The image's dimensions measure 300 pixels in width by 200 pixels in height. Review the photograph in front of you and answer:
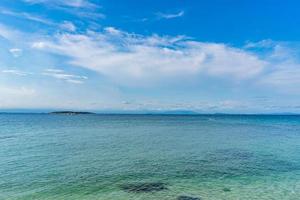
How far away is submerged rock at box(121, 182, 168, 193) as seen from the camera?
17125mm

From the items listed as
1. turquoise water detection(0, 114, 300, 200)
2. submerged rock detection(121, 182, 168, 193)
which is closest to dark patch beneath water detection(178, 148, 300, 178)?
turquoise water detection(0, 114, 300, 200)

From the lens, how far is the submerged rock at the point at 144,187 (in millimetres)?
17125

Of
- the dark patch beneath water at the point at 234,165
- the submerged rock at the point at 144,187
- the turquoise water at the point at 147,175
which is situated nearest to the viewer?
the turquoise water at the point at 147,175

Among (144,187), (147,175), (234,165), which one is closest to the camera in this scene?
(144,187)

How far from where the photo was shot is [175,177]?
20359mm

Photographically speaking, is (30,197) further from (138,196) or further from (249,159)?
(249,159)

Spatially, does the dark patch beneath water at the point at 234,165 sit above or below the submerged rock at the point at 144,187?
above

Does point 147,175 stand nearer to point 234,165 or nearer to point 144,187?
point 144,187

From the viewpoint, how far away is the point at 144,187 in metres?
17.8

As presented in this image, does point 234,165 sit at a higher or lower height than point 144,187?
higher

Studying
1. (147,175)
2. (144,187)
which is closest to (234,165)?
(147,175)

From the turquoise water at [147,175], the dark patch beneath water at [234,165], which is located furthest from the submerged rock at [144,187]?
the dark patch beneath water at [234,165]

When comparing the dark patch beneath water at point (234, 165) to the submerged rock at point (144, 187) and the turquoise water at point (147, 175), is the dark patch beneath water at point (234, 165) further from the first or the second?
the submerged rock at point (144, 187)

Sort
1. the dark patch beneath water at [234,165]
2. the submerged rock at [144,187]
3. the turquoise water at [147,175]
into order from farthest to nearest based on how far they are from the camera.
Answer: the dark patch beneath water at [234,165], the submerged rock at [144,187], the turquoise water at [147,175]
